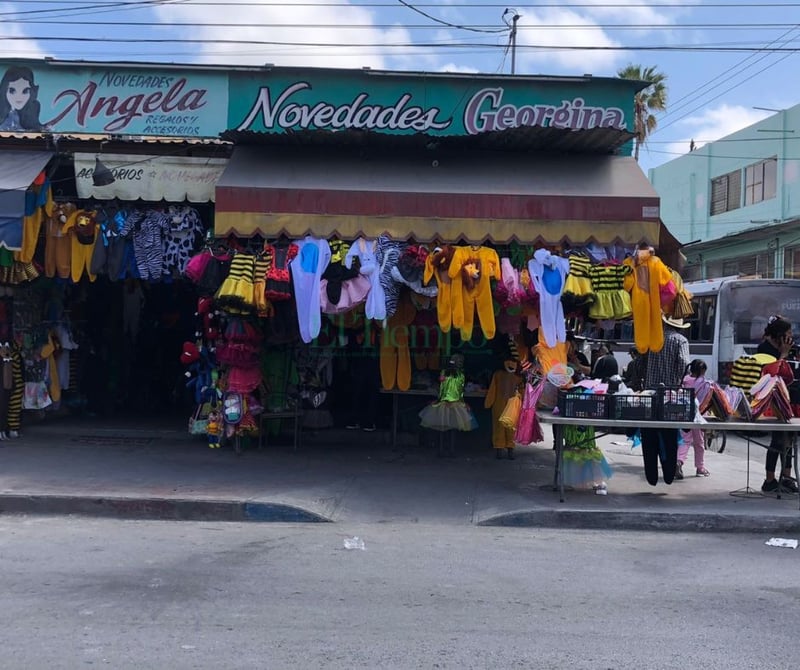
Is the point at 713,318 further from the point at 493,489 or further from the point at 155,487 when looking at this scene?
the point at 155,487

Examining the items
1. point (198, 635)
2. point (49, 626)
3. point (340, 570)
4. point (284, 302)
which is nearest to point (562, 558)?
point (340, 570)

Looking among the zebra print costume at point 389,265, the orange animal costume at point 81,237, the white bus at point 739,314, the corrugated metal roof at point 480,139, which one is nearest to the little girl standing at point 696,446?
the corrugated metal roof at point 480,139

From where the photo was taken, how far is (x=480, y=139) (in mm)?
10367

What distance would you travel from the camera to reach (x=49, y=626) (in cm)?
489

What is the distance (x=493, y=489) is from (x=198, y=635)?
16.5 ft

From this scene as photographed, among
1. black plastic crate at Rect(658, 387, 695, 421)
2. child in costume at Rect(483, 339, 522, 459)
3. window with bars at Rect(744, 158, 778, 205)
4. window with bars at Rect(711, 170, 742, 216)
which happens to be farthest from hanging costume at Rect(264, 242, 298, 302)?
window with bars at Rect(711, 170, 742, 216)

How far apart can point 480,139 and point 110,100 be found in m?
5.18

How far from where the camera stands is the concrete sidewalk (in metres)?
8.16

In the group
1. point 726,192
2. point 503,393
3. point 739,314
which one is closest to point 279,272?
point 503,393

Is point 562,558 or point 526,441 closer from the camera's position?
point 562,558

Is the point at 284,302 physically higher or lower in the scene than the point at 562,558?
higher

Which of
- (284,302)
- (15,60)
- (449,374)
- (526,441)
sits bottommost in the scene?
(526,441)

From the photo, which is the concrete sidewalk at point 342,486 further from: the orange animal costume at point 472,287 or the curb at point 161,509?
the orange animal costume at point 472,287

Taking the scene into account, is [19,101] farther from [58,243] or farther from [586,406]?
[586,406]
